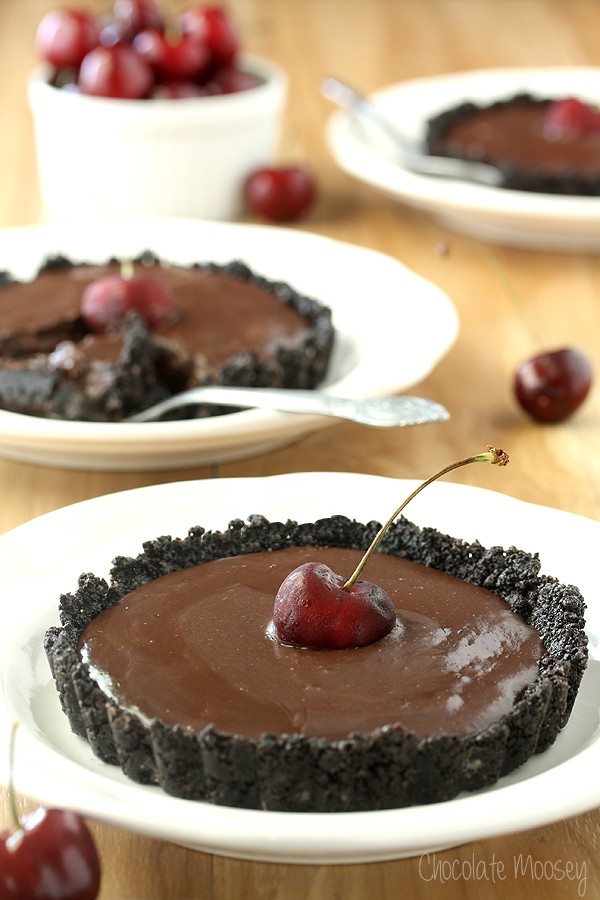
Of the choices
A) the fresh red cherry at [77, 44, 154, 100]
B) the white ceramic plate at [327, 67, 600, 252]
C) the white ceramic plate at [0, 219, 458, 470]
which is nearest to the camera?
the white ceramic plate at [0, 219, 458, 470]

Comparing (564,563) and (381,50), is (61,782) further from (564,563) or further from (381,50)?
(381,50)

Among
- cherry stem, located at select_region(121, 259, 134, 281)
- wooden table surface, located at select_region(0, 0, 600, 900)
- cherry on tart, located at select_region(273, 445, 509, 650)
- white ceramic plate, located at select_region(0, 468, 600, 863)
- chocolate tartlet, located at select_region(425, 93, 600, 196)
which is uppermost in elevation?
cherry on tart, located at select_region(273, 445, 509, 650)

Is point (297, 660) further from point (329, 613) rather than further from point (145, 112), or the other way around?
point (145, 112)

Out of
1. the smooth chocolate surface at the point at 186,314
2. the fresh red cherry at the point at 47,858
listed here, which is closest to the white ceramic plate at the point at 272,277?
the smooth chocolate surface at the point at 186,314

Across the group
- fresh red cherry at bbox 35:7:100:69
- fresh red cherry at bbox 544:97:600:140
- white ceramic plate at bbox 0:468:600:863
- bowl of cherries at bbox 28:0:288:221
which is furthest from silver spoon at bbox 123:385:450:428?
fresh red cherry at bbox 544:97:600:140

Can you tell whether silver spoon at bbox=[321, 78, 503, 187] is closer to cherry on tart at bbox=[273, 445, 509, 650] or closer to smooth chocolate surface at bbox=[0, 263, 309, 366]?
smooth chocolate surface at bbox=[0, 263, 309, 366]

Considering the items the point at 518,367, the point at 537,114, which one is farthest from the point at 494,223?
the point at 518,367
